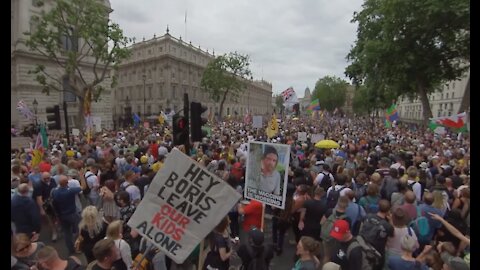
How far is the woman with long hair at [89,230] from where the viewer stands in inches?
180

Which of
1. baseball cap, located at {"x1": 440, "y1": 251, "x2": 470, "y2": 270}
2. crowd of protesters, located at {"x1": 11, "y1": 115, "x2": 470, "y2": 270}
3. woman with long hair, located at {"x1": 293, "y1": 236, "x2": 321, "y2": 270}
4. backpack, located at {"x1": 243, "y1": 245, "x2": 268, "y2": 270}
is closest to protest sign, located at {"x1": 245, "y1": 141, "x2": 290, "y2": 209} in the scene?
crowd of protesters, located at {"x1": 11, "y1": 115, "x2": 470, "y2": 270}

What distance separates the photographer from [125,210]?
5570 millimetres

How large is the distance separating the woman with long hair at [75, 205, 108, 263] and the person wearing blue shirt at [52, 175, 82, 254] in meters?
1.91

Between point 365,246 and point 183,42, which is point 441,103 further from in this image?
point 365,246

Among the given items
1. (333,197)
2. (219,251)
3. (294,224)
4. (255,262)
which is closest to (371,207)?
(333,197)

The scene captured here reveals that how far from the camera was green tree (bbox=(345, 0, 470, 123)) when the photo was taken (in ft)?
84.2

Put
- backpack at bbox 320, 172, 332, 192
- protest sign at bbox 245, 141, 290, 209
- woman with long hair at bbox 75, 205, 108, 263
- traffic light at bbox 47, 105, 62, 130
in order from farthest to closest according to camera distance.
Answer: traffic light at bbox 47, 105, 62, 130, backpack at bbox 320, 172, 332, 192, protest sign at bbox 245, 141, 290, 209, woman with long hair at bbox 75, 205, 108, 263

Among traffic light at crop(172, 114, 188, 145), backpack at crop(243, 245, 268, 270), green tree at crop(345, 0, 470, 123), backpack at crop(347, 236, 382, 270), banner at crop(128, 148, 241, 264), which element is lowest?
backpack at crop(243, 245, 268, 270)

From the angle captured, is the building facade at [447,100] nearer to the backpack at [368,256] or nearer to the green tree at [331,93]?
the green tree at [331,93]

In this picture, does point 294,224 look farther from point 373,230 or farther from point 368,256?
point 368,256

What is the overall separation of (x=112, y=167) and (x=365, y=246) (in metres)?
6.99

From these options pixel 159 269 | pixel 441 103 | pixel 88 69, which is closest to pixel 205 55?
pixel 88 69

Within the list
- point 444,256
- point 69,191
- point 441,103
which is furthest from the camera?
point 441,103

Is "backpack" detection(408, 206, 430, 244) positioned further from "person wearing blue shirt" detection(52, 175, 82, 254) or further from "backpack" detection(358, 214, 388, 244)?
"person wearing blue shirt" detection(52, 175, 82, 254)
